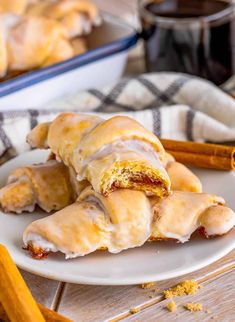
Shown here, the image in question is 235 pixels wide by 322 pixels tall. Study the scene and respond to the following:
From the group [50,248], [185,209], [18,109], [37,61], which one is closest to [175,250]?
[185,209]

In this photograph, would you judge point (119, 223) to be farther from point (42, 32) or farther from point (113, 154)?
point (42, 32)

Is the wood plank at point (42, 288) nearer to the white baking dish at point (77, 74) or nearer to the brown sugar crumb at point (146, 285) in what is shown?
the brown sugar crumb at point (146, 285)

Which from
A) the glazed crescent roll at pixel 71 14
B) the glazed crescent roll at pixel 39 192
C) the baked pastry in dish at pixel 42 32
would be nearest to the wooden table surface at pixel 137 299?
the glazed crescent roll at pixel 39 192

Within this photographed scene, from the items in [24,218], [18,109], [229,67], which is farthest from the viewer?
[229,67]

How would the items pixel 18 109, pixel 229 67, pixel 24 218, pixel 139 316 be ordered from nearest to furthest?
pixel 139 316 → pixel 24 218 → pixel 18 109 → pixel 229 67

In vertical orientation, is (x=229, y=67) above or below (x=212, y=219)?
below

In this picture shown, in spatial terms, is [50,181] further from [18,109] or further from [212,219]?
[18,109]

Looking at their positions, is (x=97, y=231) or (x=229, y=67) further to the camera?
(x=229, y=67)
